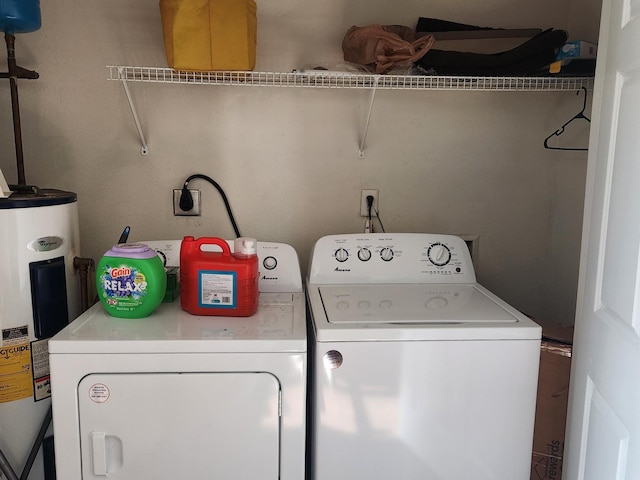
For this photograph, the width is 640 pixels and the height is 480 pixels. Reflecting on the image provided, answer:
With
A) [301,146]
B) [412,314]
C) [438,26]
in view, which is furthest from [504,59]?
[412,314]

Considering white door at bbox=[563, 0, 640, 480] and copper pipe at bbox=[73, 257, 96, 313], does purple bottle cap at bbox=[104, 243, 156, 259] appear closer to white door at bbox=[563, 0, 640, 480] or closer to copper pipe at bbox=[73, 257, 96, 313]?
copper pipe at bbox=[73, 257, 96, 313]

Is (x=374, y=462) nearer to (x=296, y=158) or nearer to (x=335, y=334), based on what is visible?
(x=335, y=334)

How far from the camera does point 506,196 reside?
2172 millimetres

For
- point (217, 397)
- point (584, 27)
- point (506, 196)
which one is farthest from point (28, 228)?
point (584, 27)

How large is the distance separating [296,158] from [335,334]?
3.08ft

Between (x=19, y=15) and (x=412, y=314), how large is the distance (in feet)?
4.85

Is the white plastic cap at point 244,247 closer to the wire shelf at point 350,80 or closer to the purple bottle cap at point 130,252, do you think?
the purple bottle cap at point 130,252

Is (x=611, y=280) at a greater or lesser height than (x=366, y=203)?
lesser

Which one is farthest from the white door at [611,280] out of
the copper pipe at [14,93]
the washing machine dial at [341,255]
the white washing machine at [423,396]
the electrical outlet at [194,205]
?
the copper pipe at [14,93]

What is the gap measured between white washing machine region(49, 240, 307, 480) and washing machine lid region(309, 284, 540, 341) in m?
0.15

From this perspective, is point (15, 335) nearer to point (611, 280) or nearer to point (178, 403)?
point (178, 403)

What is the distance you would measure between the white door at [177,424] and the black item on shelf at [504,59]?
3.88 ft

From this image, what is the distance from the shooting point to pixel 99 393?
52.7 inches

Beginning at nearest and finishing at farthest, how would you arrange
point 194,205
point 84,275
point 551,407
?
point 551,407 < point 84,275 < point 194,205
